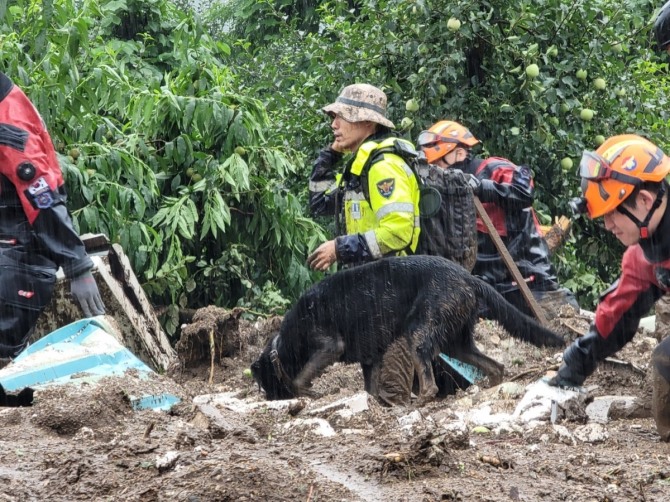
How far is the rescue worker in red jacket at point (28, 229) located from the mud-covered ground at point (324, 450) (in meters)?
0.73

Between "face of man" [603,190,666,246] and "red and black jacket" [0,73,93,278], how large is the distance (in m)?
2.87

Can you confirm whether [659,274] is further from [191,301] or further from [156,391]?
[191,301]

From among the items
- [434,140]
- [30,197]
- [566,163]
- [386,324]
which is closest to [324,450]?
[386,324]

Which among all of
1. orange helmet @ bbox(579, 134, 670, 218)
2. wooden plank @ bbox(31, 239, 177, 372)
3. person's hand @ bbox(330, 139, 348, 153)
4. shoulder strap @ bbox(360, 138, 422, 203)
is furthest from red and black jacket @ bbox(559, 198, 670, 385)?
wooden plank @ bbox(31, 239, 177, 372)

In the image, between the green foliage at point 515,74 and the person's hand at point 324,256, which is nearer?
the person's hand at point 324,256

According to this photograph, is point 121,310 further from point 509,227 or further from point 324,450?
point 324,450

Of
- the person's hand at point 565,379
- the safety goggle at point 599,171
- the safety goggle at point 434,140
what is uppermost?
the safety goggle at point 434,140

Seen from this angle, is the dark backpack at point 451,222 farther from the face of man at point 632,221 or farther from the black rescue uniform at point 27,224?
the face of man at point 632,221

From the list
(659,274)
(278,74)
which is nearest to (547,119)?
(278,74)

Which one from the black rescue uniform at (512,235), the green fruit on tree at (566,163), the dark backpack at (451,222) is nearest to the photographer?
the dark backpack at (451,222)

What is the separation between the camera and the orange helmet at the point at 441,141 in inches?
339

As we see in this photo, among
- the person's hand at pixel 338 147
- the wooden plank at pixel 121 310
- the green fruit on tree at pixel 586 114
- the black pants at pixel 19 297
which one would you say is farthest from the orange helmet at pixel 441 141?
the black pants at pixel 19 297

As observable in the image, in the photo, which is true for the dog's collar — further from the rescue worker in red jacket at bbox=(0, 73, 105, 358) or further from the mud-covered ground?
the rescue worker in red jacket at bbox=(0, 73, 105, 358)

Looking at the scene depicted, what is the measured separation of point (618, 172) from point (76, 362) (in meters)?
2.97
